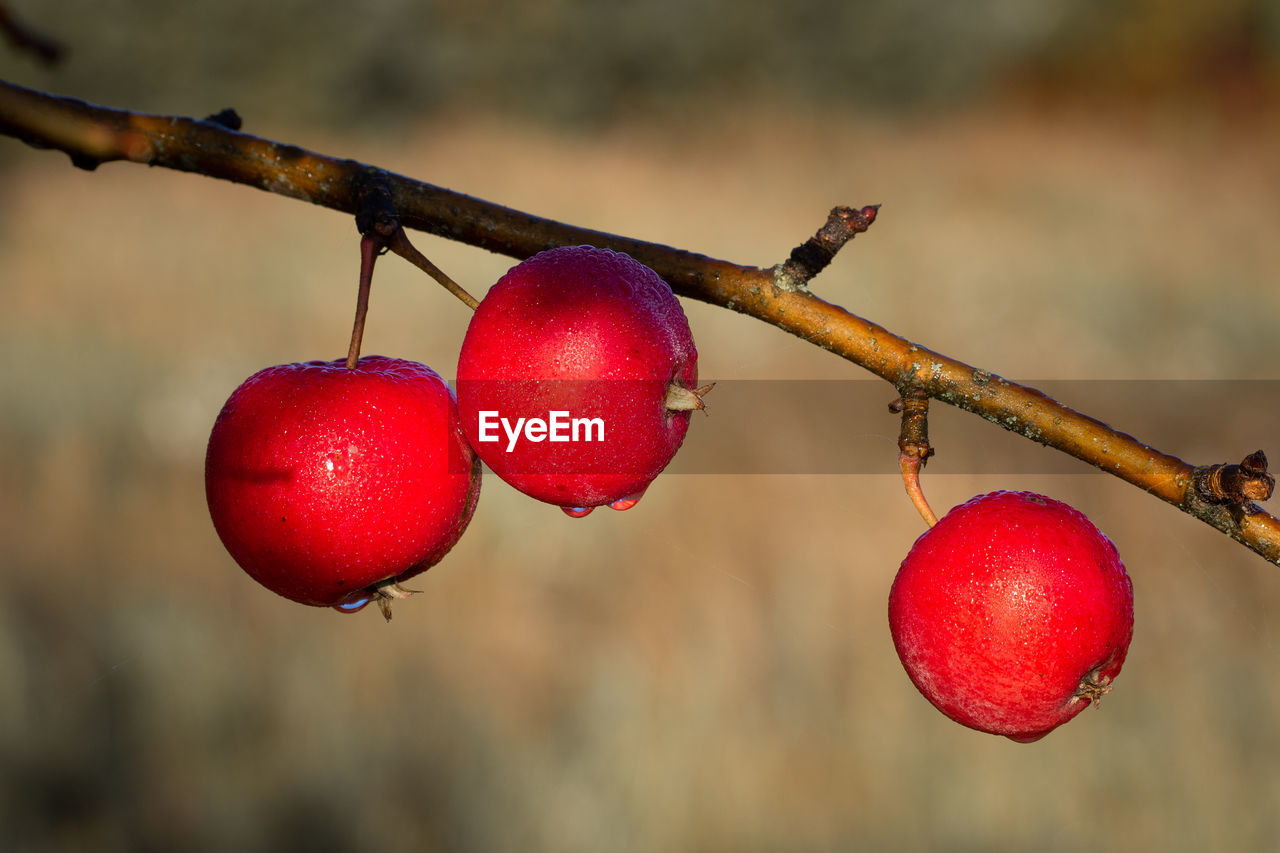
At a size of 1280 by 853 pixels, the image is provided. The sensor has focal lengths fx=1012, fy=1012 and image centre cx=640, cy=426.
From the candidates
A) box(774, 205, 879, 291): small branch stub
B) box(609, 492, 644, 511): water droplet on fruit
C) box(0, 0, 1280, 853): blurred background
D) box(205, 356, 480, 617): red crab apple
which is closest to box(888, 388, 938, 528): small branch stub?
box(774, 205, 879, 291): small branch stub

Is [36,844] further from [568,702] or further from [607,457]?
[607,457]

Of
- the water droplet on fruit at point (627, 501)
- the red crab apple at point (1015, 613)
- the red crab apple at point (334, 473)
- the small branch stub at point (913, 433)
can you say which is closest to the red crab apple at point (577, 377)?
the water droplet on fruit at point (627, 501)

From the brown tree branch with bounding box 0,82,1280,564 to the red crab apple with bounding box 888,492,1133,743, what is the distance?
0.09 metres

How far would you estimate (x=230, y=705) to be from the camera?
553cm

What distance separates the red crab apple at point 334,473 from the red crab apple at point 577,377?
12 cm

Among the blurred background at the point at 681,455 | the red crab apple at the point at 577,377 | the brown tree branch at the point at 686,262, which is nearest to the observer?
the red crab apple at the point at 577,377

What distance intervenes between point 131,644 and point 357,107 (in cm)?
785

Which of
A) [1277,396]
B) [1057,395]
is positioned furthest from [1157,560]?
[1277,396]

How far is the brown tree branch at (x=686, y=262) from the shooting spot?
3.06 ft

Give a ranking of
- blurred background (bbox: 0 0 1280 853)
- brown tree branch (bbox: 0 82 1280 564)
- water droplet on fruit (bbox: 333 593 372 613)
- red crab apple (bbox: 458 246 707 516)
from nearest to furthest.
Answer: red crab apple (bbox: 458 246 707 516) → brown tree branch (bbox: 0 82 1280 564) → water droplet on fruit (bbox: 333 593 372 613) → blurred background (bbox: 0 0 1280 853)

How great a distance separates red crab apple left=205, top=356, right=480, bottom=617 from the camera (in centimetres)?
96

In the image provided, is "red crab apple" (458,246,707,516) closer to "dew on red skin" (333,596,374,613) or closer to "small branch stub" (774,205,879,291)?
"small branch stub" (774,205,879,291)

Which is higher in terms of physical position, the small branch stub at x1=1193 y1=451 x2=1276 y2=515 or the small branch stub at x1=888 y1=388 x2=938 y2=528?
the small branch stub at x1=888 y1=388 x2=938 y2=528

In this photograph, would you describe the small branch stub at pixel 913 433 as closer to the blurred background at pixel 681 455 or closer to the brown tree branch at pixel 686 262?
the brown tree branch at pixel 686 262
